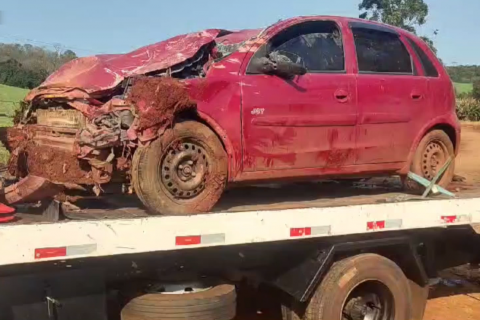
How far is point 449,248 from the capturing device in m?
5.71

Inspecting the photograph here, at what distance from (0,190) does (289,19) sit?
2616mm

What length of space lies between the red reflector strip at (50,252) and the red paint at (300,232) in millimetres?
1555

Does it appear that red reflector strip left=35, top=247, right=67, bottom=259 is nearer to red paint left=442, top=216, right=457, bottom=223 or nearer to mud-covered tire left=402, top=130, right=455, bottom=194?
red paint left=442, top=216, right=457, bottom=223

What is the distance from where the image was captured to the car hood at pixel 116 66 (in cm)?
464

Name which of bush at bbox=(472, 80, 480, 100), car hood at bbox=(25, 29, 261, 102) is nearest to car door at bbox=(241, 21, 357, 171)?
car hood at bbox=(25, 29, 261, 102)

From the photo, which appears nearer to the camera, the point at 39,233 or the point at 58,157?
the point at 39,233

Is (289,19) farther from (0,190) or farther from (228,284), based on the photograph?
(0,190)

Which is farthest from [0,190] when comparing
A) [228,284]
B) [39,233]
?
[228,284]

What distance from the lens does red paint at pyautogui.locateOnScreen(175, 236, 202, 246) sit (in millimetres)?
3880

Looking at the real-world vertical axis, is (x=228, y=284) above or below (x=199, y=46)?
below

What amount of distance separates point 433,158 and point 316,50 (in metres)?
1.58

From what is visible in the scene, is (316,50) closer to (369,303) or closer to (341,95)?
(341,95)

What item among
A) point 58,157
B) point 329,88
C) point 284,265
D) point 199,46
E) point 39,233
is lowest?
point 284,265

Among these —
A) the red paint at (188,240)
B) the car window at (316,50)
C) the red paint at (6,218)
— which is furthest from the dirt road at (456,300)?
the red paint at (6,218)
